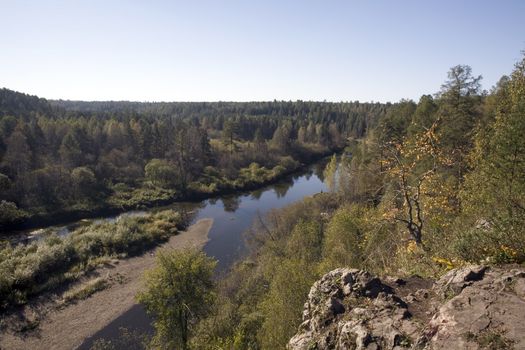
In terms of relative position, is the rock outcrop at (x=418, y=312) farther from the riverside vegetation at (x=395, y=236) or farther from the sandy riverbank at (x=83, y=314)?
the sandy riverbank at (x=83, y=314)

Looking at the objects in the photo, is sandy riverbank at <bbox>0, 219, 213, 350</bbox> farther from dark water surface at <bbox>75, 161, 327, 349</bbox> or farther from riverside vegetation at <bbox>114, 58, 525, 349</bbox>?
riverside vegetation at <bbox>114, 58, 525, 349</bbox>

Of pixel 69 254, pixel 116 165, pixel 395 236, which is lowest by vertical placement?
pixel 69 254

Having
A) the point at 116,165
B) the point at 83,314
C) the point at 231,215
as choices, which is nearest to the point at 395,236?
the point at 83,314

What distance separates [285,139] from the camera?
94.6m

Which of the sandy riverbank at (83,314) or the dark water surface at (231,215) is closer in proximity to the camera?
the sandy riverbank at (83,314)

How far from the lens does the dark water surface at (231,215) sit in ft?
87.0

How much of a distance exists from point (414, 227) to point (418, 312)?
8.21m

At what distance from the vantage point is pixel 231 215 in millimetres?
53250

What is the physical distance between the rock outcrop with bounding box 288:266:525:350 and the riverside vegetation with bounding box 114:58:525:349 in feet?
4.83

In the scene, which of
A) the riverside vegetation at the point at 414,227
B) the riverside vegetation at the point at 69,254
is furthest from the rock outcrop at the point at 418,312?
the riverside vegetation at the point at 69,254

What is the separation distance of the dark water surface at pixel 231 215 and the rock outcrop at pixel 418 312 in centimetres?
1943

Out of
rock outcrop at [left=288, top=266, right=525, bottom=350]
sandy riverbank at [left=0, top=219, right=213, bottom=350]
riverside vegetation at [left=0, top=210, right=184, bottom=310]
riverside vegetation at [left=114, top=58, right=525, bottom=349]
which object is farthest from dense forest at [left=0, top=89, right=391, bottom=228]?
rock outcrop at [left=288, top=266, right=525, bottom=350]

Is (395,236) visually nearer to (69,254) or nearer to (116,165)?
(69,254)

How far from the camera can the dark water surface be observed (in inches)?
1044
